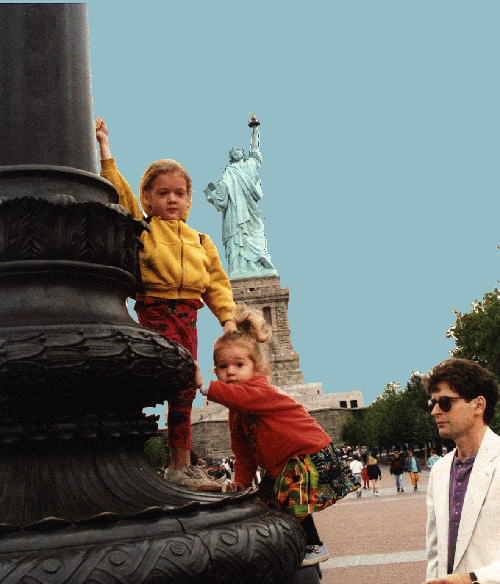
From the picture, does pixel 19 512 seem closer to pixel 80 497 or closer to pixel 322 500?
pixel 80 497

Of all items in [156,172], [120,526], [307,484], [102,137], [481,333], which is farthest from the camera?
[481,333]

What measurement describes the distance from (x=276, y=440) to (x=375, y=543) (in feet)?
26.6

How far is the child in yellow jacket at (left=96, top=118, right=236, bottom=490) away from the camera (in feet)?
9.90

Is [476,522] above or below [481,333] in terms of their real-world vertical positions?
below

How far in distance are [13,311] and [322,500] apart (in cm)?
145

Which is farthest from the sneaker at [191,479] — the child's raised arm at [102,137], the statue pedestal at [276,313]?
the statue pedestal at [276,313]

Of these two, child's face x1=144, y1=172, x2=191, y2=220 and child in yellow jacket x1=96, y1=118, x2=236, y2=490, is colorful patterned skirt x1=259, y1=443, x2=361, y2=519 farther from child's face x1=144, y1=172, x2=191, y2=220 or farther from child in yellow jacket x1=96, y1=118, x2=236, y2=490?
child's face x1=144, y1=172, x2=191, y2=220

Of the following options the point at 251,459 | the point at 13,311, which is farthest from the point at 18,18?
the point at 251,459

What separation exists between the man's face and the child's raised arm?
74.5 inches

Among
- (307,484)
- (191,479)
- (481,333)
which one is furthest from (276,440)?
(481,333)

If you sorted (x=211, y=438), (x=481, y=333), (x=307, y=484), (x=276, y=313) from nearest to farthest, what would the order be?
(x=307, y=484), (x=481, y=333), (x=211, y=438), (x=276, y=313)

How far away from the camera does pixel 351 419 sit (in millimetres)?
51875

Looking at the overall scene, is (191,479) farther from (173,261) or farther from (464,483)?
(464,483)

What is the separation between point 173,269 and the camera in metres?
3.09
